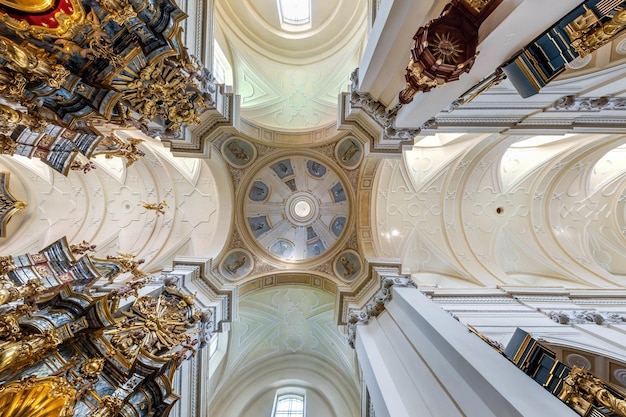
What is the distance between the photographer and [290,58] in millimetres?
12789

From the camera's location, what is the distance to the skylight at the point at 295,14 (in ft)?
38.2

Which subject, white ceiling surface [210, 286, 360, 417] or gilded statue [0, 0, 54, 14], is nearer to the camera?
gilded statue [0, 0, 54, 14]

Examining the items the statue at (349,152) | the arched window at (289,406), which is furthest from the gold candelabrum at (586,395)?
the arched window at (289,406)

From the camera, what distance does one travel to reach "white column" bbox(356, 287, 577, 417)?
3816 mm

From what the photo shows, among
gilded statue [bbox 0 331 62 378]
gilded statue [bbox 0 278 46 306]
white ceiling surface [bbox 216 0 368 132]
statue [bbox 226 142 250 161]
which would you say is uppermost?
white ceiling surface [bbox 216 0 368 132]

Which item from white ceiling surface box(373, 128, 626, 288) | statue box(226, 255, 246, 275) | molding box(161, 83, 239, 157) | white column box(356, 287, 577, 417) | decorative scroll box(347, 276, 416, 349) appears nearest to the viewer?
white column box(356, 287, 577, 417)

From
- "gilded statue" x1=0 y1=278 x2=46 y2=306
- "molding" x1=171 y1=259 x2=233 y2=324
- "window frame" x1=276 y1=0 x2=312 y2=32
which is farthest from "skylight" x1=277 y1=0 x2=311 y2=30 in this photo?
"gilded statue" x1=0 y1=278 x2=46 y2=306

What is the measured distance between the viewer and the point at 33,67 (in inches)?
163

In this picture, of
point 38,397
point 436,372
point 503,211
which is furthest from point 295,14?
point 38,397

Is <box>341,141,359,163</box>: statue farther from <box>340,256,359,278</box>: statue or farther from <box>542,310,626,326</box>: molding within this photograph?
<box>542,310,626,326</box>: molding

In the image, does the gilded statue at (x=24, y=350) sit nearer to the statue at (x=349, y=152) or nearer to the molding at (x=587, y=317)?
the statue at (x=349, y=152)

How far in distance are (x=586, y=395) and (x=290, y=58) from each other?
14.0m

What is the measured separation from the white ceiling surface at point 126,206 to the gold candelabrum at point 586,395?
11.5 metres

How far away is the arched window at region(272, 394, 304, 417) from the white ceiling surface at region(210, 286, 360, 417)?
44cm
